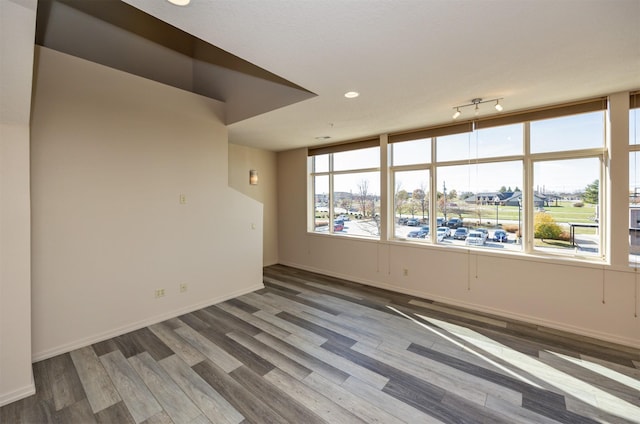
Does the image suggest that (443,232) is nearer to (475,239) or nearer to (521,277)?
(475,239)

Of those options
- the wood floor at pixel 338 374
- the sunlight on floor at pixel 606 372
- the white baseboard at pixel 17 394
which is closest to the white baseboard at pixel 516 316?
the wood floor at pixel 338 374

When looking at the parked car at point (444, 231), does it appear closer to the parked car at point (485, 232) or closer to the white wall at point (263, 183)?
the parked car at point (485, 232)

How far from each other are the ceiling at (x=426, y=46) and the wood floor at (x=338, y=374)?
8.66ft

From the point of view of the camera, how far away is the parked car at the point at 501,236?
376 cm

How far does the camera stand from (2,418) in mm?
1944

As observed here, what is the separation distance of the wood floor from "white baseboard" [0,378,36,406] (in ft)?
0.19

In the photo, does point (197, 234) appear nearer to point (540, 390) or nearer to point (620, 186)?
point (540, 390)

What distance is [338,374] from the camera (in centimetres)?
242

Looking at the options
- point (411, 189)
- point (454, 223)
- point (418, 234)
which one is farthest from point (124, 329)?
point (454, 223)

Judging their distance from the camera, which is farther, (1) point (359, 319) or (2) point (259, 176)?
(2) point (259, 176)

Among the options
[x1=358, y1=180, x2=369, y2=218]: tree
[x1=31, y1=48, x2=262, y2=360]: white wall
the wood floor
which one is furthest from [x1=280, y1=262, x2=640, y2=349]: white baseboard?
[x1=31, y1=48, x2=262, y2=360]: white wall

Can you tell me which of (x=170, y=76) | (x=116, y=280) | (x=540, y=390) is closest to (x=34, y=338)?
(x=116, y=280)

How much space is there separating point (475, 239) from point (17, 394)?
5062 millimetres

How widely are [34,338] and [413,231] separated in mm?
4793
